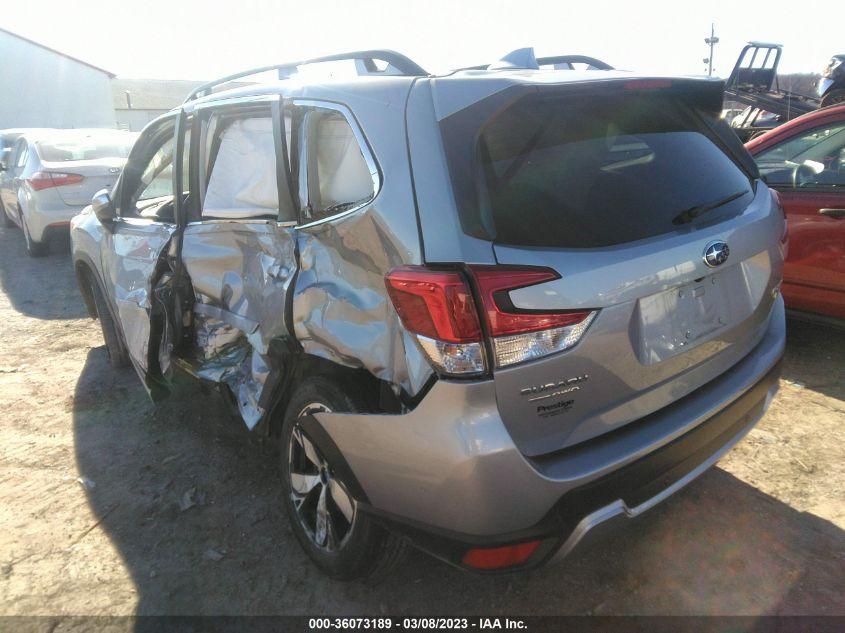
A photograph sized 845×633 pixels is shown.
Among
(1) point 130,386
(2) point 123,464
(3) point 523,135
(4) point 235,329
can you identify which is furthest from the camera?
(1) point 130,386

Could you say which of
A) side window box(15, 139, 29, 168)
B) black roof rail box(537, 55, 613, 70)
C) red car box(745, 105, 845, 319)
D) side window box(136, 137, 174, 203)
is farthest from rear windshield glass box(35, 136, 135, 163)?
red car box(745, 105, 845, 319)

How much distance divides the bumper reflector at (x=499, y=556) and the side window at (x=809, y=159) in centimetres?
314

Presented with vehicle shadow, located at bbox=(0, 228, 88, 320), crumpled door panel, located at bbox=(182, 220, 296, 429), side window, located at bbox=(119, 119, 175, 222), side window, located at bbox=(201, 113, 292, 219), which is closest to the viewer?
crumpled door panel, located at bbox=(182, 220, 296, 429)

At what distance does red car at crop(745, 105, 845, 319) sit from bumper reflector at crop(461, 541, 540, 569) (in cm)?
285

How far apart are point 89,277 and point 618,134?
4031 mm

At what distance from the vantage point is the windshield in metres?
8.67

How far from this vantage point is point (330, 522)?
8.04ft

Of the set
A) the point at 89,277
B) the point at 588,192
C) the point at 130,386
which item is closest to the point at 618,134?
the point at 588,192

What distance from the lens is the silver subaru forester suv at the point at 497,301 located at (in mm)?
1799

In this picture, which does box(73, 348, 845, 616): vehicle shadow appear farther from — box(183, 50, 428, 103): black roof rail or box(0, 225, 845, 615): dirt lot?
box(183, 50, 428, 103): black roof rail

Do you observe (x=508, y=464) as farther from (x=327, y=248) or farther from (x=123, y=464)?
(x=123, y=464)

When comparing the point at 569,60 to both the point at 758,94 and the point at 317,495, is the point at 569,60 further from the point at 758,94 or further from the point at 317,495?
the point at 758,94

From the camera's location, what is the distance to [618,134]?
2199 millimetres

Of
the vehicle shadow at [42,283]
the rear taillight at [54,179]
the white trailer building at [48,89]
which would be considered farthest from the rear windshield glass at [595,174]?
the white trailer building at [48,89]
